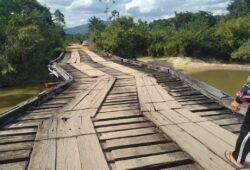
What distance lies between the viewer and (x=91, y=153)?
4043 mm

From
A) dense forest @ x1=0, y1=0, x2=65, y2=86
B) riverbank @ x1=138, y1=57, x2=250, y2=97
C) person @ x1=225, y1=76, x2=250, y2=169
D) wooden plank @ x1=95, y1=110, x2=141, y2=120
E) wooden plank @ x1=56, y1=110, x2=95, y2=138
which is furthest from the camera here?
riverbank @ x1=138, y1=57, x2=250, y2=97

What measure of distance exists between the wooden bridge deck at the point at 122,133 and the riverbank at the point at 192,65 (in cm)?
2619

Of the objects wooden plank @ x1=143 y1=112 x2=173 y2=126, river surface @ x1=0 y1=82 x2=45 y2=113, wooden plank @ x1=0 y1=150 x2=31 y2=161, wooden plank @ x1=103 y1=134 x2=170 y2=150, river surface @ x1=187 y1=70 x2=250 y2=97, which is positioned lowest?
river surface @ x1=187 y1=70 x2=250 y2=97

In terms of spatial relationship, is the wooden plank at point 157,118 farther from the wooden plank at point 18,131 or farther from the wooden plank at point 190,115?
the wooden plank at point 18,131

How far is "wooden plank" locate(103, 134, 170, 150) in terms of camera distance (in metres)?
4.33

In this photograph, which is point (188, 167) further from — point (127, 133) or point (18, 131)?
point (18, 131)

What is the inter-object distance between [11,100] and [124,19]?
1690 centimetres

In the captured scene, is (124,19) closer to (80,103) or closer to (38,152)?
(80,103)

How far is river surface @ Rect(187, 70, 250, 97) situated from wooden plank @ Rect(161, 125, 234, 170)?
18.0m

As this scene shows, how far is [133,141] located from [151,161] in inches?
27.1

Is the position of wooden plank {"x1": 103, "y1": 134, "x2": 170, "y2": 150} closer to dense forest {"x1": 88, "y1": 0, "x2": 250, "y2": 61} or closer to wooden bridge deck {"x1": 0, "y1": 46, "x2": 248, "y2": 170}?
wooden bridge deck {"x1": 0, "y1": 46, "x2": 248, "y2": 170}

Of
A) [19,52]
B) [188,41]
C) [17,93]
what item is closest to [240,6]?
[188,41]

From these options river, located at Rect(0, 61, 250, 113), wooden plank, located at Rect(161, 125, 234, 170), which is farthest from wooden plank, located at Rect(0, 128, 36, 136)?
river, located at Rect(0, 61, 250, 113)

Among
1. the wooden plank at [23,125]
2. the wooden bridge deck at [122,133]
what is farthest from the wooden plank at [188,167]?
the wooden plank at [23,125]
